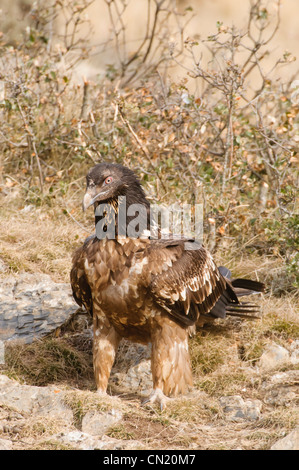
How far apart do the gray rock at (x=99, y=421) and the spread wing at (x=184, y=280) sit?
84 cm

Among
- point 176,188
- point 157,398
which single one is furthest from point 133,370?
point 176,188

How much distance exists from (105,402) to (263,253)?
2.94m

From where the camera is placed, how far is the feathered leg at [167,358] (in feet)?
16.5

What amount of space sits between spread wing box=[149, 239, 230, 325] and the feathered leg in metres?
0.11

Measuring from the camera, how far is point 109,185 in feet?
15.9

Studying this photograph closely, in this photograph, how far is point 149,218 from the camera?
505 centimetres

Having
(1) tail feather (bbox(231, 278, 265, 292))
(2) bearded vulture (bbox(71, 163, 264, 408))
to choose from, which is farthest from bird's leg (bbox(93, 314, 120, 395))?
(1) tail feather (bbox(231, 278, 265, 292))

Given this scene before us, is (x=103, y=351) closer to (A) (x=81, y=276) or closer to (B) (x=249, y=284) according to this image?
(A) (x=81, y=276)

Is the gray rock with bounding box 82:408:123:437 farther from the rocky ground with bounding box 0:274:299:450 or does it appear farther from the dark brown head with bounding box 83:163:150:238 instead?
the dark brown head with bounding box 83:163:150:238

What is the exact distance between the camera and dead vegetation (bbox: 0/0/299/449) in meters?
5.32

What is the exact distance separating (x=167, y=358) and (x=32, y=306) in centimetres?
152

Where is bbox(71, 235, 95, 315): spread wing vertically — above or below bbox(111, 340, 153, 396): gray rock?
above
